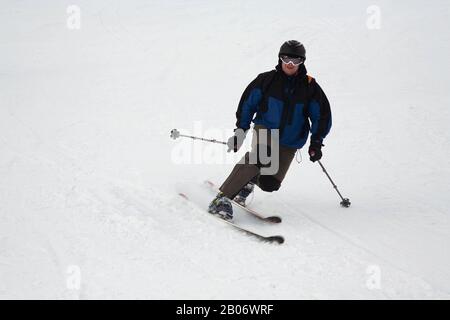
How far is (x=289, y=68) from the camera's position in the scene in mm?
4984

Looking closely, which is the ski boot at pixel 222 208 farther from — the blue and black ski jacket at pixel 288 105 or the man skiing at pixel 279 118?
the blue and black ski jacket at pixel 288 105

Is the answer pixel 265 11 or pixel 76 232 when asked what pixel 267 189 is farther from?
pixel 265 11

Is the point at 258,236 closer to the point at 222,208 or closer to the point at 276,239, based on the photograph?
the point at 276,239

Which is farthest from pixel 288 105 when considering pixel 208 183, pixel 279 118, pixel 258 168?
pixel 208 183

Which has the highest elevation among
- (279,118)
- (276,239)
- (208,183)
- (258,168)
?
(279,118)

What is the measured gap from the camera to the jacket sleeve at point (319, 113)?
5.12 m

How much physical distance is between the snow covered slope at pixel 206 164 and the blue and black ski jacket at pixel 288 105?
1123 mm

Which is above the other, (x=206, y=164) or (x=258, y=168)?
(x=258, y=168)

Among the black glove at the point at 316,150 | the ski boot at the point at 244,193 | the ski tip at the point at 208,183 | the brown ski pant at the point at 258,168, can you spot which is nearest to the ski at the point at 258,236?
the brown ski pant at the point at 258,168

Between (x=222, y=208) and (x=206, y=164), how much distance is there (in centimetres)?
220

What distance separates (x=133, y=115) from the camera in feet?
30.6

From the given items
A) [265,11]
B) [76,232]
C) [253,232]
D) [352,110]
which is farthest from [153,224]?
[265,11]

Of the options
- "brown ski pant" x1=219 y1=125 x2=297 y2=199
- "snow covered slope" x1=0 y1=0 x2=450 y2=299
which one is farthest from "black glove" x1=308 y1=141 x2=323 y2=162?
"snow covered slope" x1=0 y1=0 x2=450 y2=299

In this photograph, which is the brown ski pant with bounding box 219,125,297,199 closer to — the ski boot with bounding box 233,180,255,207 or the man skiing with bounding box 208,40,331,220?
the man skiing with bounding box 208,40,331,220
